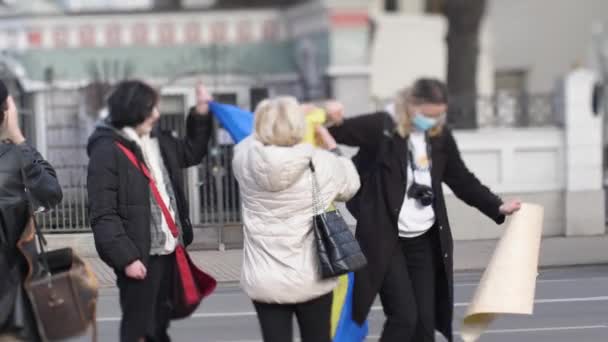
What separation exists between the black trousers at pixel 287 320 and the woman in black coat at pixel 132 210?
2.65 ft

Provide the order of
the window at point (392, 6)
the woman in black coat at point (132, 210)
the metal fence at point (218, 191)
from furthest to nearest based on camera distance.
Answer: the window at point (392, 6) → the metal fence at point (218, 191) → the woman in black coat at point (132, 210)

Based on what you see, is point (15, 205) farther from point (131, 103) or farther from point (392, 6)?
point (392, 6)

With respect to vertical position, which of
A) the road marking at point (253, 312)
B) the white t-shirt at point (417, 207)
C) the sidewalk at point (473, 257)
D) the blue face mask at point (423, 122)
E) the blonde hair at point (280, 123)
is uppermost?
the blonde hair at point (280, 123)

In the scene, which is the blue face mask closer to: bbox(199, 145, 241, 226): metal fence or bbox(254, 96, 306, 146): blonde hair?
bbox(254, 96, 306, 146): blonde hair

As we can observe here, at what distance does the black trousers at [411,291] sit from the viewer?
22.0 ft

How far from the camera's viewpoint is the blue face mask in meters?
6.69

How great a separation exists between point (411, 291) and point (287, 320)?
46.4 inches

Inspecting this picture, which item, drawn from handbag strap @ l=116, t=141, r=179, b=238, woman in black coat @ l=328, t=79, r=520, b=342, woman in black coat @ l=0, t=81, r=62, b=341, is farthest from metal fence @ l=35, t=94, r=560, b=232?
woman in black coat @ l=0, t=81, r=62, b=341

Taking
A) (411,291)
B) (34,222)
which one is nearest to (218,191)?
(411,291)

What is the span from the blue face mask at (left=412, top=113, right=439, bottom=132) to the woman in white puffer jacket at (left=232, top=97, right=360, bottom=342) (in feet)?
3.29

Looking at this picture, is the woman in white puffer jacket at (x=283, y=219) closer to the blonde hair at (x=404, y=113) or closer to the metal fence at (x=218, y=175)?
the blonde hair at (x=404, y=113)

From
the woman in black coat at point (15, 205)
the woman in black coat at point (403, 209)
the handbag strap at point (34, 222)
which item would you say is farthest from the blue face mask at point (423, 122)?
the handbag strap at point (34, 222)

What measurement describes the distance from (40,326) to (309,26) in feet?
50.3

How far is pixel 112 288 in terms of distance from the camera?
1269cm
